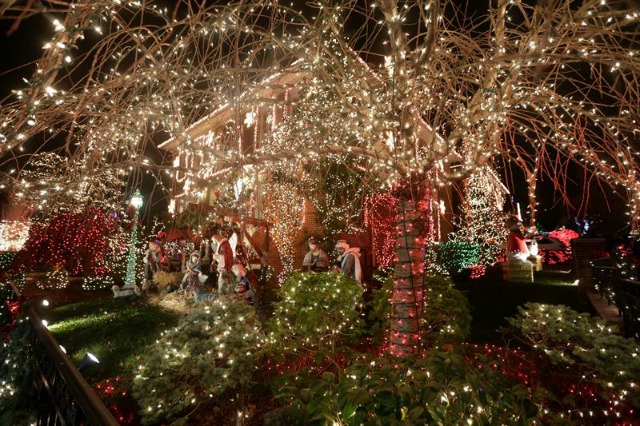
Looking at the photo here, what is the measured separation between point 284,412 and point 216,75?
11.7ft

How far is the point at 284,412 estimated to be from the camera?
11.4ft

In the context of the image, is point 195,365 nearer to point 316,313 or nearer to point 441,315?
point 316,313

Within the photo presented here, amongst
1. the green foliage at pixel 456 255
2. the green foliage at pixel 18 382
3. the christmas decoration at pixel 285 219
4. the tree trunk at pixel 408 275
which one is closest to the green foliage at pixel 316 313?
the tree trunk at pixel 408 275

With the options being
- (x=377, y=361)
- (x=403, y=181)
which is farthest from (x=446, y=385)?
(x=403, y=181)

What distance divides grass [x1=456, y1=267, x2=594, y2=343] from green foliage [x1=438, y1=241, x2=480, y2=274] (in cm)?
77

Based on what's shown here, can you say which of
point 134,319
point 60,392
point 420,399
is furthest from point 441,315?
point 134,319

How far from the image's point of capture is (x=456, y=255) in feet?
51.1

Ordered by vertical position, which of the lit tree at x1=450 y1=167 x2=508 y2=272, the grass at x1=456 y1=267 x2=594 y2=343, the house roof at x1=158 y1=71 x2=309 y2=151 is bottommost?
the grass at x1=456 y1=267 x2=594 y2=343

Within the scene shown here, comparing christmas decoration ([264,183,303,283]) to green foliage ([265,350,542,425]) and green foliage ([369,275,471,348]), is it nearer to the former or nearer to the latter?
green foliage ([369,275,471,348])

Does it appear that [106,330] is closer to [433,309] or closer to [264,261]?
[264,261]

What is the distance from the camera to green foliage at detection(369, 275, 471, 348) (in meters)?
5.81

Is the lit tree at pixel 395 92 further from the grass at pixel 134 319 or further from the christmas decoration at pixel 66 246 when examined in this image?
the christmas decoration at pixel 66 246

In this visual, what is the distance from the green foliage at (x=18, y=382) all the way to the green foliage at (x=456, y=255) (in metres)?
13.7

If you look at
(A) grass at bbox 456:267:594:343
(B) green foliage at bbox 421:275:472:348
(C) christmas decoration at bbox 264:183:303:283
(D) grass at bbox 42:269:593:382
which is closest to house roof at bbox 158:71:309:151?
(D) grass at bbox 42:269:593:382
